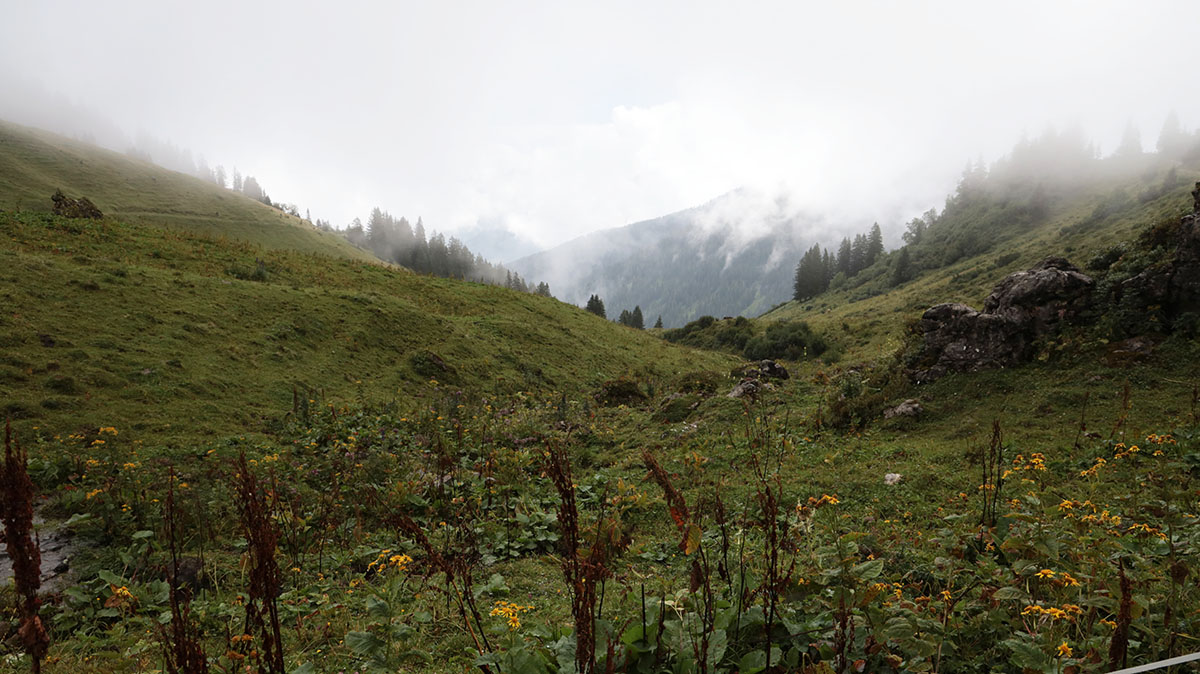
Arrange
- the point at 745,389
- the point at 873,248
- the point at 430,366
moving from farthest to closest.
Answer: the point at 873,248 → the point at 430,366 → the point at 745,389

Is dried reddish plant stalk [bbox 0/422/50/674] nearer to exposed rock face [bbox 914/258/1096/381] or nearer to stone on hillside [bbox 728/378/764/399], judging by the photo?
stone on hillside [bbox 728/378/764/399]

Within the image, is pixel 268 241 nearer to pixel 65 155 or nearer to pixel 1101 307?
pixel 65 155

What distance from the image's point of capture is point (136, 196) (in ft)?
215

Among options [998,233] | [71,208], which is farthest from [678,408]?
[998,233]

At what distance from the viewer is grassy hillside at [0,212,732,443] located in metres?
10.4

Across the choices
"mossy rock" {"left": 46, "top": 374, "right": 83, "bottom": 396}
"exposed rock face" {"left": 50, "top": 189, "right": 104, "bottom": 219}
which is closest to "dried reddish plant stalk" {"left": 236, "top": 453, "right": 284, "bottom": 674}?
"mossy rock" {"left": 46, "top": 374, "right": 83, "bottom": 396}

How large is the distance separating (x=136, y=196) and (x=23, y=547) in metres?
89.8

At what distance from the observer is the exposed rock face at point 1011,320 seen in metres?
11.2

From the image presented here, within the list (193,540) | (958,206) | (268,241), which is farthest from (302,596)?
(958,206)

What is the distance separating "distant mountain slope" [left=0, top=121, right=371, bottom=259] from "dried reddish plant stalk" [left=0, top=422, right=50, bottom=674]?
56.4 metres

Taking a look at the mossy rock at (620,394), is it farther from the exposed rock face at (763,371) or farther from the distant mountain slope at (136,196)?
the distant mountain slope at (136,196)

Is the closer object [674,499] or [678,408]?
[674,499]

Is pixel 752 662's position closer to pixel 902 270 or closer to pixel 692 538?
pixel 692 538

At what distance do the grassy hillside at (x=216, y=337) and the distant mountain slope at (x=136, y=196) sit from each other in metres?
33.0
